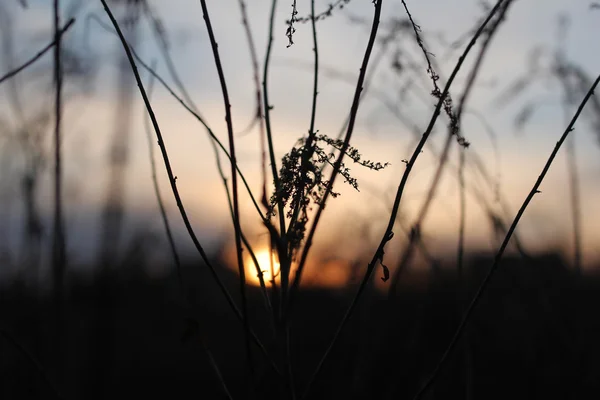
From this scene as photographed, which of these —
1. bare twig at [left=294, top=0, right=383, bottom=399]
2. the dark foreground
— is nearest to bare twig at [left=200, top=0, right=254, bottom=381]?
bare twig at [left=294, top=0, right=383, bottom=399]

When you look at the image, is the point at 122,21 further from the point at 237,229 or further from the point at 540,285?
the point at 540,285

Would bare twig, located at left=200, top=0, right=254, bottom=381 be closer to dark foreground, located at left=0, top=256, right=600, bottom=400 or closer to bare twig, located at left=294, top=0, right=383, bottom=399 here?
bare twig, located at left=294, top=0, right=383, bottom=399

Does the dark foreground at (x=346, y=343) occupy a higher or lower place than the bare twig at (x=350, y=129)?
lower

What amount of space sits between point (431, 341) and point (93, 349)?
7.39 feet

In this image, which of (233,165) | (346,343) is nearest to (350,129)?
(233,165)

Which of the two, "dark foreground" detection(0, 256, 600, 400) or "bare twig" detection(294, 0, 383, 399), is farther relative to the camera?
"dark foreground" detection(0, 256, 600, 400)

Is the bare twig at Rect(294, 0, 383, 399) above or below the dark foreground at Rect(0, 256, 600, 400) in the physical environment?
above

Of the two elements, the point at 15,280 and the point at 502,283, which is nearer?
the point at 15,280

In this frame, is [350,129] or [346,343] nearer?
[350,129]

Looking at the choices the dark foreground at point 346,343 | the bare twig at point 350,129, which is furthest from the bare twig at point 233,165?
the dark foreground at point 346,343

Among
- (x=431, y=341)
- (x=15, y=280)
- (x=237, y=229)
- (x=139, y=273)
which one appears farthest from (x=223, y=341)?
(x=237, y=229)

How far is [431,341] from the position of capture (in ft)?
14.0

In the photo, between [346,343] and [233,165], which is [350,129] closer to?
[233,165]

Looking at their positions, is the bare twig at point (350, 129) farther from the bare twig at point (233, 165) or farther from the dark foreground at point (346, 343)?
the dark foreground at point (346, 343)
